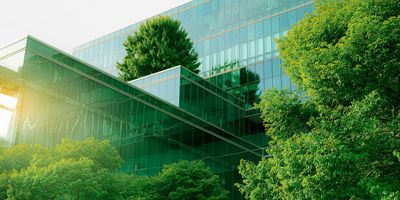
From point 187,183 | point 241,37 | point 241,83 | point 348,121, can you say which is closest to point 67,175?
point 187,183

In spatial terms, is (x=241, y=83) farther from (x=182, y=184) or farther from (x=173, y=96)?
(x=182, y=184)

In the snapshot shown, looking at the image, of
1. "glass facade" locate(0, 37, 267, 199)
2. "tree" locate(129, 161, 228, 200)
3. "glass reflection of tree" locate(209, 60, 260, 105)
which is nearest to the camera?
"glass facade" locate(0, 37, 267, 199)

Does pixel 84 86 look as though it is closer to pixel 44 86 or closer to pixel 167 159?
pixel 44 86

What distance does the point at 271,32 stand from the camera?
4588 cm

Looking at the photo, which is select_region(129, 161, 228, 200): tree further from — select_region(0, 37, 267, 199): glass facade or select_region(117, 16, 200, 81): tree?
select_region(117, 16, 200, 81): tree

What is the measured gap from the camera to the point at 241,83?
145ft

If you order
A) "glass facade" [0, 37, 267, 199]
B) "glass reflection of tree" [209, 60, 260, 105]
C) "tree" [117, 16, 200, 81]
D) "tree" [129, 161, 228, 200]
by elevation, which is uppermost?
"tree" [117, 16, 200, 81]

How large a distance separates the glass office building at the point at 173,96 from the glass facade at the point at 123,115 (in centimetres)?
5

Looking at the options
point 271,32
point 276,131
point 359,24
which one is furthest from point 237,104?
point 359,24

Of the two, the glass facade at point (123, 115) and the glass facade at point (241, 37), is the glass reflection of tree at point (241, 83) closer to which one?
the glass facade at point (241, 37)

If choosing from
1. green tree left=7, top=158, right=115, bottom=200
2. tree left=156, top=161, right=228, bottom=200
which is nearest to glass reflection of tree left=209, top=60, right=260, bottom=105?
tree left=156, top=161, right=228, bottom=200

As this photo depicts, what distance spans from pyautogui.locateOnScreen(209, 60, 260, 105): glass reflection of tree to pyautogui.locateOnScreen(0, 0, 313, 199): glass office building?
0.09m

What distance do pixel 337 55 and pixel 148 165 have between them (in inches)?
626

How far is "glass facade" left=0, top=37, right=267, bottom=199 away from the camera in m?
24.3
